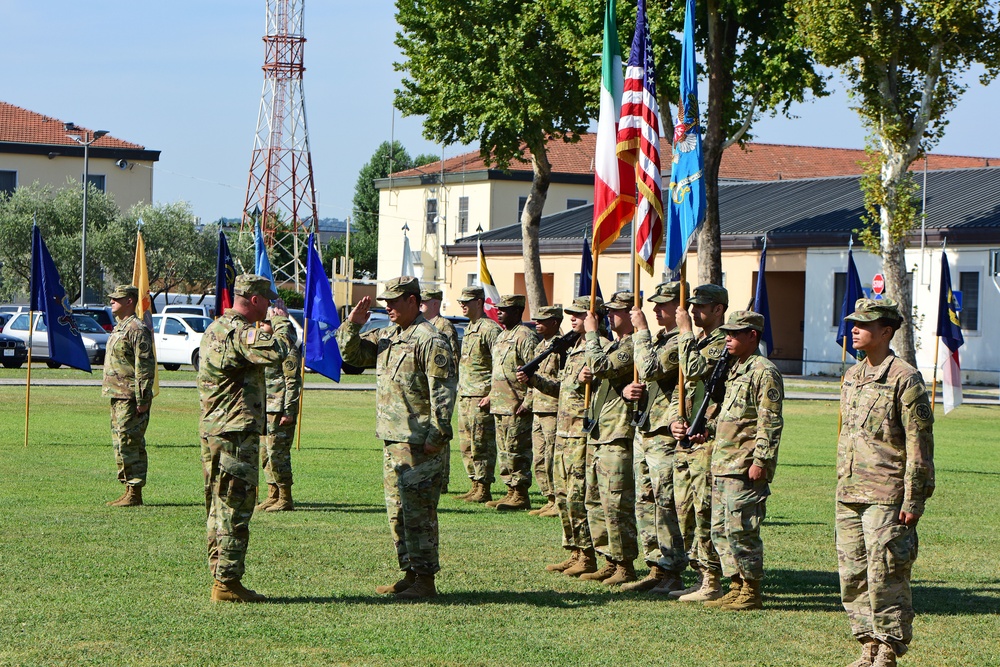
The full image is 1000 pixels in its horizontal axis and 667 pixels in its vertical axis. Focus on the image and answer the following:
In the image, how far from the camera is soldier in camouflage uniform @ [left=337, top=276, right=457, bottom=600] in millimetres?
9336

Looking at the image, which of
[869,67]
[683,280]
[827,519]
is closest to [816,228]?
[869,67]

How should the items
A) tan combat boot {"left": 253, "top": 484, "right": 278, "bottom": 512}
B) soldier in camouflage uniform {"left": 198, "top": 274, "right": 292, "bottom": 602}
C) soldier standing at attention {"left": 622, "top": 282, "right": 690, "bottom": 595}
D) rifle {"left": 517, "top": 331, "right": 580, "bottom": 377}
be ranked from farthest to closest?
tan combat boot {"left": 253, "top": 484, "right": 278, "bottom": 512}
rifle {"left": 517, "top": 331, "right": 580, "bottom": 377}
soldier standing at attention {"left": 622, "top": 282, "right": 690, "bottom": 595}
soldier in camouflage uniform {"left": 198, "top": 274, "right": 292, "bottom": 602}

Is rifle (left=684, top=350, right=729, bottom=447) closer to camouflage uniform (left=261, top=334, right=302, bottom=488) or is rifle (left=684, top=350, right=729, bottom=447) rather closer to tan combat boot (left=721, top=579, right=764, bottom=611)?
tan combat boot (left=721, top=579, right=764, bottom=611)

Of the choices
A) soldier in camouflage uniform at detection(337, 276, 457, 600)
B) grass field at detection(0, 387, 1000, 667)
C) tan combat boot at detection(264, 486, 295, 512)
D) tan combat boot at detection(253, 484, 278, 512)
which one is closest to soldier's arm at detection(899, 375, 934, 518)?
grass field at detection(0, 387, 1000, 667)

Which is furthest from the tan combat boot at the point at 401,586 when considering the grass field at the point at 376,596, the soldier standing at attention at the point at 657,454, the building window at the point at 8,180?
the building window at the point at 8,180

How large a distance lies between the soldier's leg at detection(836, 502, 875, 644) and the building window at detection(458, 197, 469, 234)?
185 ft

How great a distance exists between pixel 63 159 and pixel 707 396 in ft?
202

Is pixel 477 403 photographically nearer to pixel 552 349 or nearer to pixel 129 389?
pixel 129 389

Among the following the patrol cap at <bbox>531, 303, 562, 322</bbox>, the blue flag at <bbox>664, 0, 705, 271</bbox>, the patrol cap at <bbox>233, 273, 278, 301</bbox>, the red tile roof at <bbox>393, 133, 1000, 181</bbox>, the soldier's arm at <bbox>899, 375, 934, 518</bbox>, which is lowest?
the soldier's arm at <bbox>899, 375, 934, 518</bbox>

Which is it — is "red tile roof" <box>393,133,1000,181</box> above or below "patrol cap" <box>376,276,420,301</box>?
above

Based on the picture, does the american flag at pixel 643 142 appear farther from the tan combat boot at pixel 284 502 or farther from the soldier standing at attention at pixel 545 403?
the tan combat boot at pixel 284 502

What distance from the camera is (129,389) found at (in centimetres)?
1359

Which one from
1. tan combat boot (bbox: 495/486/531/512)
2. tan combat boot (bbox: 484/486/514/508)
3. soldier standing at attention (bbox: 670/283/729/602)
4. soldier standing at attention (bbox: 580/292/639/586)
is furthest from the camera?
tan combat boot (bbox: 484/486/514/508)

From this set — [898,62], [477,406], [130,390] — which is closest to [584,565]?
[477,406]
